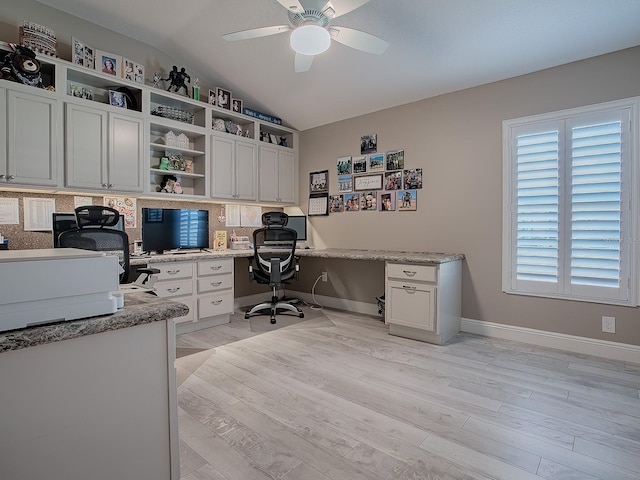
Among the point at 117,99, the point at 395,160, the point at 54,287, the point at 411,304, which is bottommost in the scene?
the point at 411,304

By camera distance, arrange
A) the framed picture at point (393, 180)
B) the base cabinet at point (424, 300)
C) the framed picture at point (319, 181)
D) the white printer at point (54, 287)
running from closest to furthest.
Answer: the white printer at point (54, 287), the base cabinet at point (424, 300), the framed picture at point (393, 180), the framed picture at point (319, 181)

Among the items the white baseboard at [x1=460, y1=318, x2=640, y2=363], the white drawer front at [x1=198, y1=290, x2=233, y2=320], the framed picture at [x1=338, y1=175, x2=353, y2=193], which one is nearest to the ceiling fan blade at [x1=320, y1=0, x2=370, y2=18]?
the framed picture at [x1=338, y1=175, x2=353, y2=193]

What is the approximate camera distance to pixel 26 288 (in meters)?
0.84

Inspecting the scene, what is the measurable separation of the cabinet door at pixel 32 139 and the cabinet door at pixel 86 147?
0.31 feet

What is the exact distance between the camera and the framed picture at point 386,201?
162 inches

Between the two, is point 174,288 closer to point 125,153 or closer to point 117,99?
point 125,153

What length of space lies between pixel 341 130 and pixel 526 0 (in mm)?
2478

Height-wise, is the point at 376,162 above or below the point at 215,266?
above

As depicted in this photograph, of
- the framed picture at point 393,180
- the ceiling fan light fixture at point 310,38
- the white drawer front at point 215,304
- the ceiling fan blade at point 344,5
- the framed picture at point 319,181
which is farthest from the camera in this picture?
the framed picture at point 319,181

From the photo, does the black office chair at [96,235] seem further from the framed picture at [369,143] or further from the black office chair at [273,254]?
the framed picture at [369,143]

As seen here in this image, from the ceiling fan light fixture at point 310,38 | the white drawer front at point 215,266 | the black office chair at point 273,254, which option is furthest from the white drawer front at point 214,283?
the ceiling fan light fixture at point 310,38

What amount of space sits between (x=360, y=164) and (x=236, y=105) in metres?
1.78

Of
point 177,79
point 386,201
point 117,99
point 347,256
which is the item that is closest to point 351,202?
point 386,201

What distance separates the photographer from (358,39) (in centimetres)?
248
